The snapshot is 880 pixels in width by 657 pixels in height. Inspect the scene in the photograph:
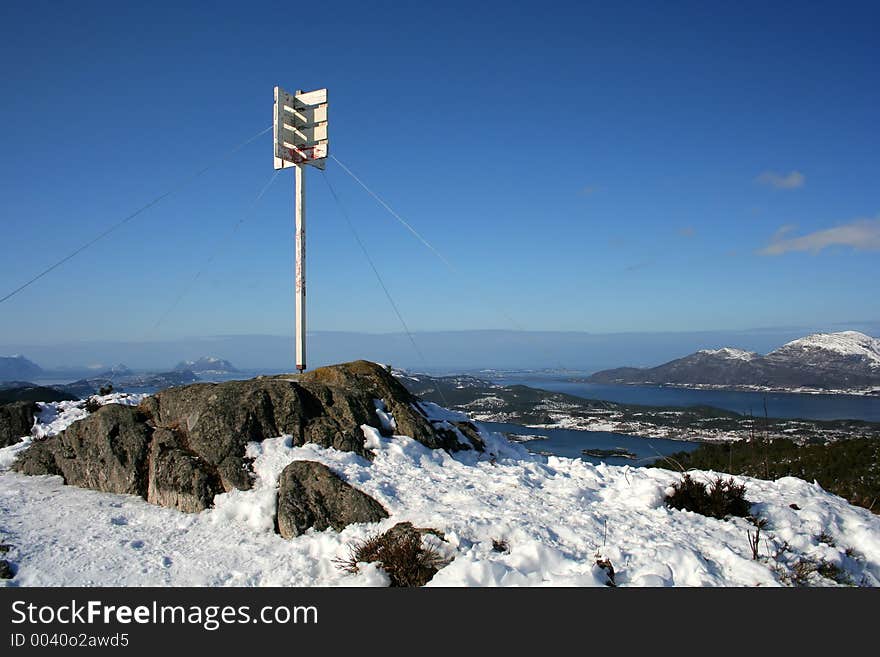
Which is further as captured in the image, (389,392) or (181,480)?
(389,392)

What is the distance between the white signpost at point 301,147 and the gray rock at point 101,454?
158 inches

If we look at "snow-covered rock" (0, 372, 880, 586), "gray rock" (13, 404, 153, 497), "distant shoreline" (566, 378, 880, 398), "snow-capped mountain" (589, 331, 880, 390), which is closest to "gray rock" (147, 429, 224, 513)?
"snow-covered rock" (0, 372, 880, 586)

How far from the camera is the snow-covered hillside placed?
5945 mm

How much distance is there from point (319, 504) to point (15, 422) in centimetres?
885

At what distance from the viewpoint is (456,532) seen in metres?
6.62

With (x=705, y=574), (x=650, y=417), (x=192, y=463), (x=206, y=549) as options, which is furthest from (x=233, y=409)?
(x=650, y=417)

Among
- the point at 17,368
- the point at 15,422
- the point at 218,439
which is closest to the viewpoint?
the point at 218,439

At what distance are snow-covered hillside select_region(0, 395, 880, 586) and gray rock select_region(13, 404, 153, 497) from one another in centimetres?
25

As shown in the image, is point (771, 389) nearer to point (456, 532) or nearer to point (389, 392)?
point (389, 392)

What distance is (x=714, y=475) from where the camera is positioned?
33.1 ft

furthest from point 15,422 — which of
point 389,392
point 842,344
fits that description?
point 842,344

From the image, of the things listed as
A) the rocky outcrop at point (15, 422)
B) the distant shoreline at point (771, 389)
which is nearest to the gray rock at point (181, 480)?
the rocky outcrop at point (15, 422)

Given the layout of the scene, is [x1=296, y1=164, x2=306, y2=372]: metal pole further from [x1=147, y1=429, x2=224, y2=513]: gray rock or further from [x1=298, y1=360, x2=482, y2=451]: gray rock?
[x1=147, y1=429, x2=224, y2=513]: gray rock

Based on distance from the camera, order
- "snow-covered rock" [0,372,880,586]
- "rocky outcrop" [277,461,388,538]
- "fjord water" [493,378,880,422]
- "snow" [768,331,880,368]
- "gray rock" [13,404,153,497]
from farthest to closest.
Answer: "snow" [768,331,880,368] → "fjord water" [493,378,880,422] → "gray rock" [13,404,153,497] → "rocky outcrop" [277,461,388,538] → "snow-covered rock" [0,372,880,586]
